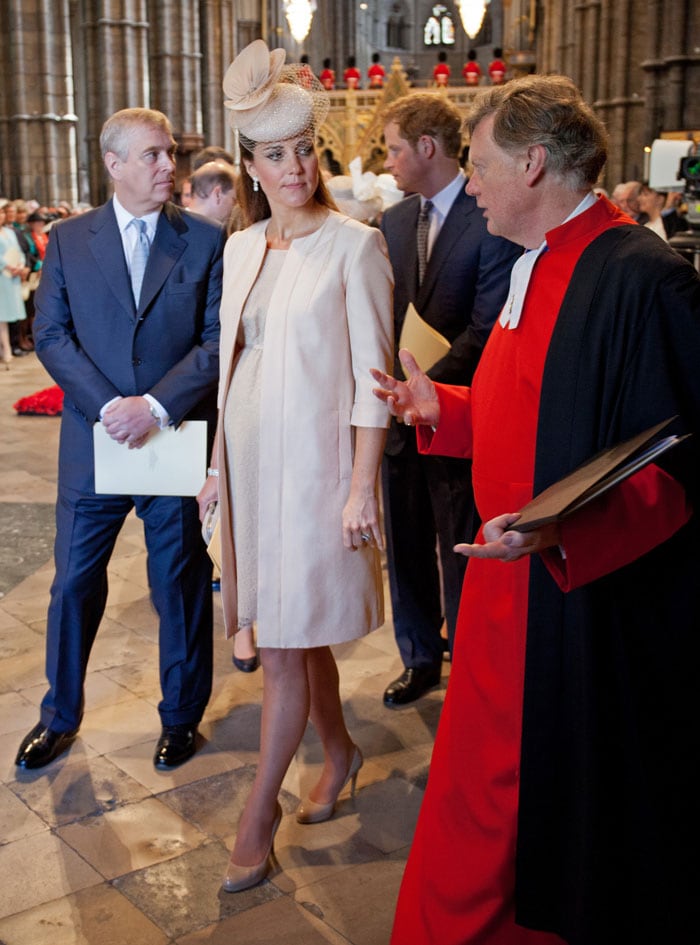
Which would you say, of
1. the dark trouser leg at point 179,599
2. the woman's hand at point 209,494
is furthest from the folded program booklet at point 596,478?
the dark trouser leg at point 179,599

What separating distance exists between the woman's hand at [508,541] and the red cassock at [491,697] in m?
0.33

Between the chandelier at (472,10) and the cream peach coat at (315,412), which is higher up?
the chandelier at (472,10)

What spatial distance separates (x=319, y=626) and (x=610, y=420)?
3.40 ft

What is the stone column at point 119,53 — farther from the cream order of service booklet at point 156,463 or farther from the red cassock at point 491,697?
the red cassock at point 491,697

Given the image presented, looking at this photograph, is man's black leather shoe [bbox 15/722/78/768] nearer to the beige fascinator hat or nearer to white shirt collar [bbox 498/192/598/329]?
the beige fascinator hat

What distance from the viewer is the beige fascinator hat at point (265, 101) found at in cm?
274

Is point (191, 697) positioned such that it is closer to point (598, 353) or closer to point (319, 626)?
point (319, 626)

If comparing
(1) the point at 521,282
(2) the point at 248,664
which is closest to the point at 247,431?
(1) the point at 521,282

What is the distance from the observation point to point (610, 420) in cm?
206

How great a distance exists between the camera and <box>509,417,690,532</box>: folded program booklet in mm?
1751

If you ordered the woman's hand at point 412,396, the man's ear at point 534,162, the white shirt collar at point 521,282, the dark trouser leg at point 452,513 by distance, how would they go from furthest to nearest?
1. the dark trouser leg at point 452,513
2. the woman's hand at point 412,396
3. the white shirt collar at point 521,282
4. the man's ear at point 534,162

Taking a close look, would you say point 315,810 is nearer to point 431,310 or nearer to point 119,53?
point 431,310

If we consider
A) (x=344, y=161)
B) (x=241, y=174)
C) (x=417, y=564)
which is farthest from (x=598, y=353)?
(x=344, y=161)

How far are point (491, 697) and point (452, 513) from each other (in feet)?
5.32
